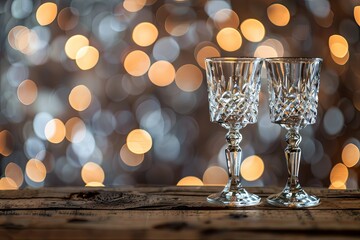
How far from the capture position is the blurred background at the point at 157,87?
2.10 metres

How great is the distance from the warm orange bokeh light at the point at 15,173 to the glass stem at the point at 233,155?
1.27m

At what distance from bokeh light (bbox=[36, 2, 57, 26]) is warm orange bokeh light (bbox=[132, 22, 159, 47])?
0.28m

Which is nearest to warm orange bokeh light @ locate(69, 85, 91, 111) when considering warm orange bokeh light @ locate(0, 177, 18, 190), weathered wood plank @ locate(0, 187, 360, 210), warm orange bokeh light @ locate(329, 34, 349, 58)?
warm orange bokeh light @ locate(0, 177, 18, 190)

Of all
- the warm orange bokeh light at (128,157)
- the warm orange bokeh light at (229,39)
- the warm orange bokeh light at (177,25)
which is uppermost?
the warm orange bokeh light at (177,25)

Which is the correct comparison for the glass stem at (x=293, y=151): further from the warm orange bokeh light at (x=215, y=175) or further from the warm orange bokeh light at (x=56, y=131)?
the warm orange bokeh light at (x=56, y=131)

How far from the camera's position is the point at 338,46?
2.09m

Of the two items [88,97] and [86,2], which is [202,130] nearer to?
[88,97]

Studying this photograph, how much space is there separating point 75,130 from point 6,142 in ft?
0.81

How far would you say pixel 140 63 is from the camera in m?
2.12

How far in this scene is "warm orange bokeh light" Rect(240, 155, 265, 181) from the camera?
7.00 ft

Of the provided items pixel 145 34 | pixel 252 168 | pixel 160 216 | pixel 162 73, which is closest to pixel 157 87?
pixel 162 73

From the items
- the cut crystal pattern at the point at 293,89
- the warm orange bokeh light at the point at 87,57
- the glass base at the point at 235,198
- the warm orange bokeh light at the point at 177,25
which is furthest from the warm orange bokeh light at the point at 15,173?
the cut crystal pattern at the point at 293,89

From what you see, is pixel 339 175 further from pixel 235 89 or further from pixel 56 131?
pixel 235 89

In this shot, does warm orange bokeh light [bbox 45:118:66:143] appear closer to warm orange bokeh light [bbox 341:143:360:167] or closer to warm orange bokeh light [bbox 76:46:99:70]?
warm orange bokeh light [bbox 76:46:99:70]
